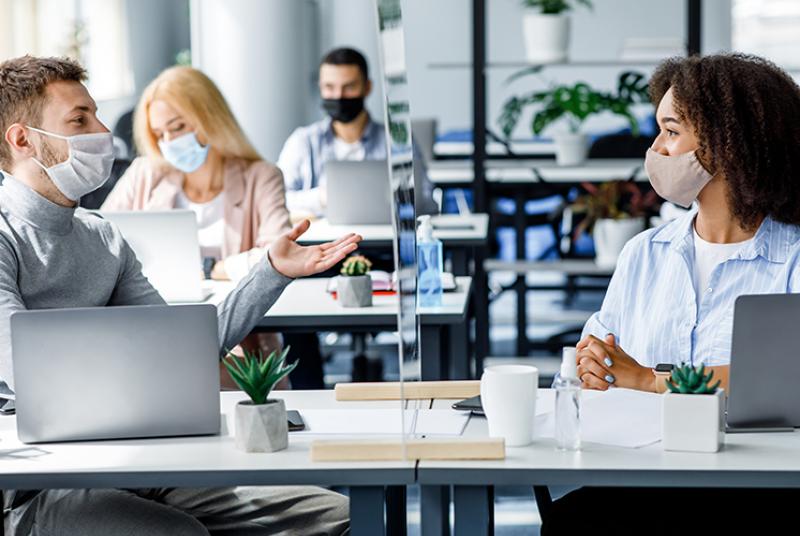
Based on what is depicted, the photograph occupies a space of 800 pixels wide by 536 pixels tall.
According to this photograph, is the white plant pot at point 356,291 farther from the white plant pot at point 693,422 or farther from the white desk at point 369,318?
the white plant pot at point 693,422

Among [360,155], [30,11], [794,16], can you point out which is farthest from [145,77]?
[794,16]

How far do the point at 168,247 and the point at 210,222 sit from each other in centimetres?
73

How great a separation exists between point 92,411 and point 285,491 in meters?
0.37

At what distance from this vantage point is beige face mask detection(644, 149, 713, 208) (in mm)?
2113

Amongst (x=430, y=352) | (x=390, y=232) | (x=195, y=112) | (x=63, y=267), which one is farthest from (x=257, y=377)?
(x=390, y=232)

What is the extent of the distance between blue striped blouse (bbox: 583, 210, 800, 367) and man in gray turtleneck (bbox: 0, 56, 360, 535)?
54cm

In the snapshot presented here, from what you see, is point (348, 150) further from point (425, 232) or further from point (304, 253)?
point (304, 253)

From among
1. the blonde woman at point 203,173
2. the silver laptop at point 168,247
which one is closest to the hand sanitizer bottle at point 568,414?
the silver laptop at point 168,247

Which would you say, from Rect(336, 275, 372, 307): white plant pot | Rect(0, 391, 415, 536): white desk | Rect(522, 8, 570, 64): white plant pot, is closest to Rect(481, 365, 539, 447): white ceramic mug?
Rect(0, 391, 415, 536): white desk

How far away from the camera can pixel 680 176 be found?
2.12 metres

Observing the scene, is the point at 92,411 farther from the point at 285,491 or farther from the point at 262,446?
the point at 285,491

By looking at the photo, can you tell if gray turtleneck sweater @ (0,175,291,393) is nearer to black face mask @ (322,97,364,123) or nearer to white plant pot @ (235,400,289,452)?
white plant pot @ (235,400,289,452)

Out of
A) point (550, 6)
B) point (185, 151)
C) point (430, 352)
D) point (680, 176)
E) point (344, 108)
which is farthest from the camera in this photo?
point (550, 6)

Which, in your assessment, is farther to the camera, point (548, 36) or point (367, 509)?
point (548, 36)
